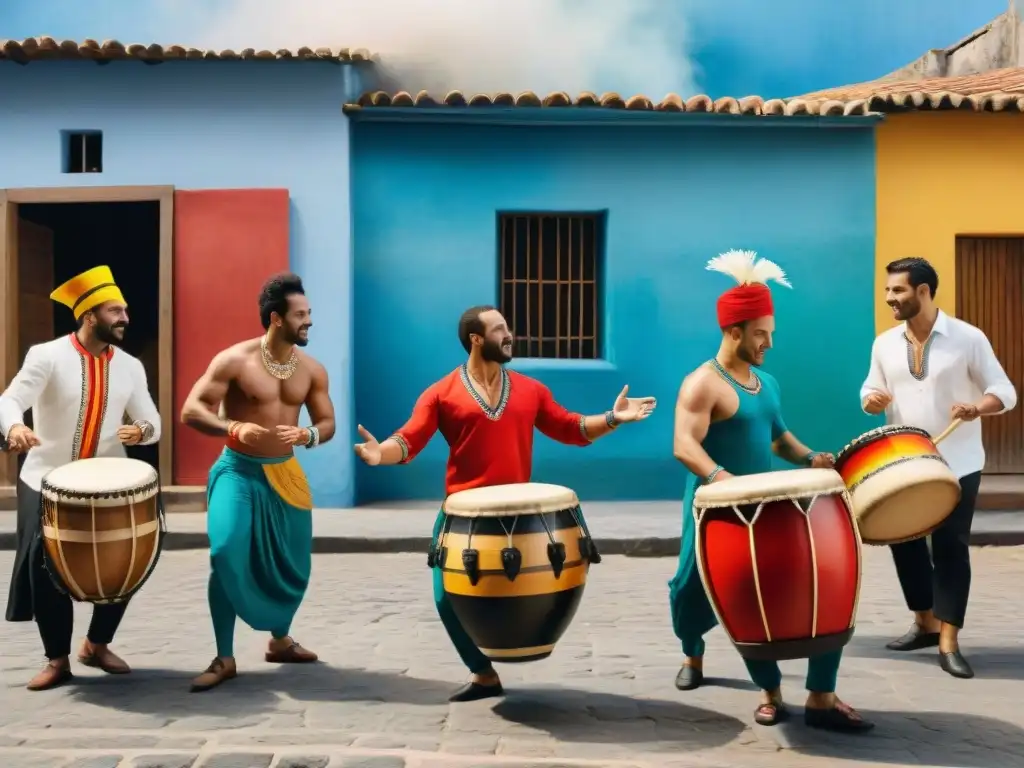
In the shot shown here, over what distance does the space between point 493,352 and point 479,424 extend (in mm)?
309

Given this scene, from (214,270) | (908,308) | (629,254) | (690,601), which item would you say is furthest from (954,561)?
(214,270)

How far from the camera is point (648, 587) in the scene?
26.8 feet

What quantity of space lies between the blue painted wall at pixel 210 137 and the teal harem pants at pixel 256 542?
21.9 ft

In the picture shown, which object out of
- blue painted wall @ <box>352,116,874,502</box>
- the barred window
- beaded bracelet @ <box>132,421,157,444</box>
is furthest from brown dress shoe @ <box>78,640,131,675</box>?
the barred window

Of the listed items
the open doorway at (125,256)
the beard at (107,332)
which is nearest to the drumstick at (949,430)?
the beard at (107,332)

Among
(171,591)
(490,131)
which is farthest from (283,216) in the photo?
(171,591)

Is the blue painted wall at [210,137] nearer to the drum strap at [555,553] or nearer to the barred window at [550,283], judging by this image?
the barred window at [550,283]

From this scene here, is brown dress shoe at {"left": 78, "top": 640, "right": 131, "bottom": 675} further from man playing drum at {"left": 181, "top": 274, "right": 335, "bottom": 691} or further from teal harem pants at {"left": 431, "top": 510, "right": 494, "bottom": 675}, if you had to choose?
teal harem pants at {"left": 431, "top": 510, "right": 494, "bottom": 675}

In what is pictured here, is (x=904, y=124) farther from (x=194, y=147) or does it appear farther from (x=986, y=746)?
(x=986, y=746)

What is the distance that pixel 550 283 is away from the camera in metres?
12.9

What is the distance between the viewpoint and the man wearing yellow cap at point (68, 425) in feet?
17.8

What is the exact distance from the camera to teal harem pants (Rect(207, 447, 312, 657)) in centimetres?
534

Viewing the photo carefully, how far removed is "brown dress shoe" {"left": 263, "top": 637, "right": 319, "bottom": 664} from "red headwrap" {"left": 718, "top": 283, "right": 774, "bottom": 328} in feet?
8.17

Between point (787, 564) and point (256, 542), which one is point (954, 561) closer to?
point (787, 564)
